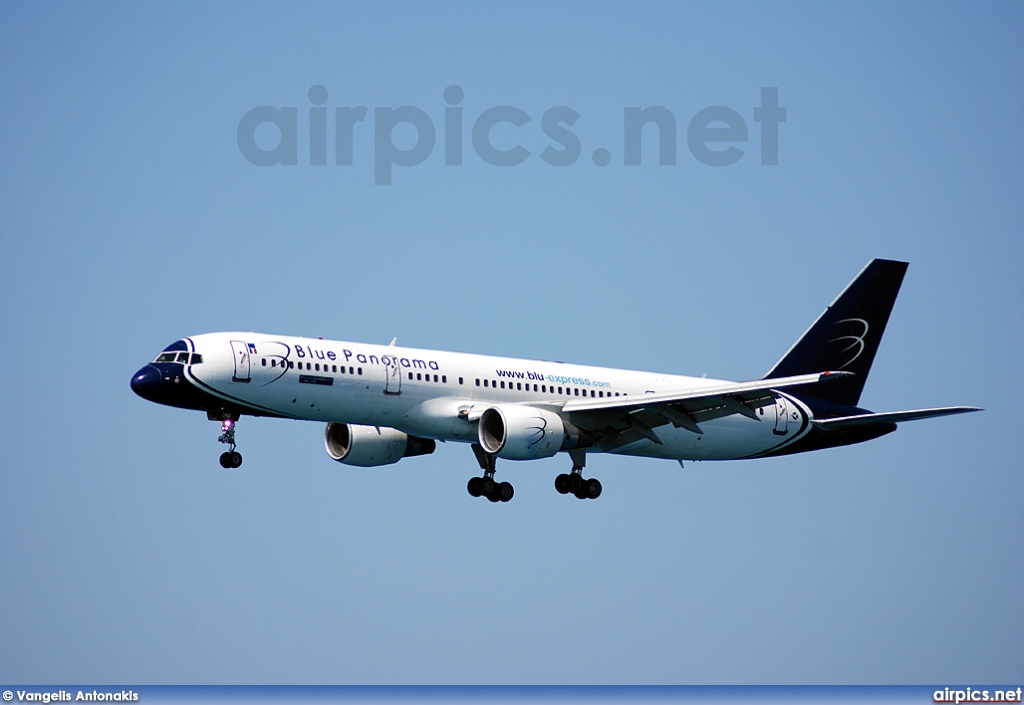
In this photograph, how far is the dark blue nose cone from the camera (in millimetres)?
50500

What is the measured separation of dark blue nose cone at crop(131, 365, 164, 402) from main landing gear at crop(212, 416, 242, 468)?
269cm

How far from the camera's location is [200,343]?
2009 inches

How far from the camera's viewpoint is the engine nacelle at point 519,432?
53.6 meters

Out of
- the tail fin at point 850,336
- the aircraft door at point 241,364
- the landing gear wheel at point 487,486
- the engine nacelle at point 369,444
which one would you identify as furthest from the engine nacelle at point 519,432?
the tail fin at point 850,336

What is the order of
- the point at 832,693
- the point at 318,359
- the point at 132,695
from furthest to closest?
the point at 832,693
the point at 318,359
the point at 132,695

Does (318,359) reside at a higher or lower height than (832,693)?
higher

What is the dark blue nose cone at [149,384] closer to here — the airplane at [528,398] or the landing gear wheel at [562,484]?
the airplane at [528,398]

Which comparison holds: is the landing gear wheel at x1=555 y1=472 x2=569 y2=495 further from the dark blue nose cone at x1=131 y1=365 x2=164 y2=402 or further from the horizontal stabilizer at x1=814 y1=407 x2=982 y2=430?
the dark blue nose cone at x1=131 y1=365 x2=164 y2=402

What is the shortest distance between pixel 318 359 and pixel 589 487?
12.6m

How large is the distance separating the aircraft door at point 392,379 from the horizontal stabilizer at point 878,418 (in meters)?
18.0

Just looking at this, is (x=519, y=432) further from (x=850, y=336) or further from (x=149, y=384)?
(x=850, y=336)

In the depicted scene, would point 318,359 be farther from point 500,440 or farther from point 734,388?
point 734,388

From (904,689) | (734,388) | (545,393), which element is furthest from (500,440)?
(904,689)

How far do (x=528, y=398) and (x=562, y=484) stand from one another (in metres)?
4.26
